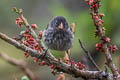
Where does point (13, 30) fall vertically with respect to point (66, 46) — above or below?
below

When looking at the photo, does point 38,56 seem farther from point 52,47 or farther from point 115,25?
point 115,25

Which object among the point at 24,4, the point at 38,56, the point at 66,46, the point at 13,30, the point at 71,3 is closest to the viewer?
the point at 38,56

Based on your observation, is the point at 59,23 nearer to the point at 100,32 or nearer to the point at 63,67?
the point at 63,67

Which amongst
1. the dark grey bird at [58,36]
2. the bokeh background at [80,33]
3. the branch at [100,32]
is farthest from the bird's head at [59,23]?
the branch at [100,32]

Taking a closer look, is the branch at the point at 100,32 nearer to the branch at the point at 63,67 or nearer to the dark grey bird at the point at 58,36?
the branch at the point at 63,67

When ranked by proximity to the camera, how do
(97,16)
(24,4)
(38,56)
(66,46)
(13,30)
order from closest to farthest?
1. (97,16)
2. (38,56)
3. (66,46)
4. (13,30)
5. (24,4)

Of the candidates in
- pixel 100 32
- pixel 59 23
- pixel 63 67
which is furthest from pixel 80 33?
pixel 100 32

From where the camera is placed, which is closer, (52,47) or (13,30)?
(52,47)

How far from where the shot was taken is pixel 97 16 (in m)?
2.40

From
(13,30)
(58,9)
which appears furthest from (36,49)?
(13,30)

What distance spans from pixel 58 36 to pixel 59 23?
0.13 meters

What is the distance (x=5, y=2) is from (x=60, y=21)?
6.33 metres

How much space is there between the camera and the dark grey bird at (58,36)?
3.35 m

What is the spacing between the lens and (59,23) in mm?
3471
